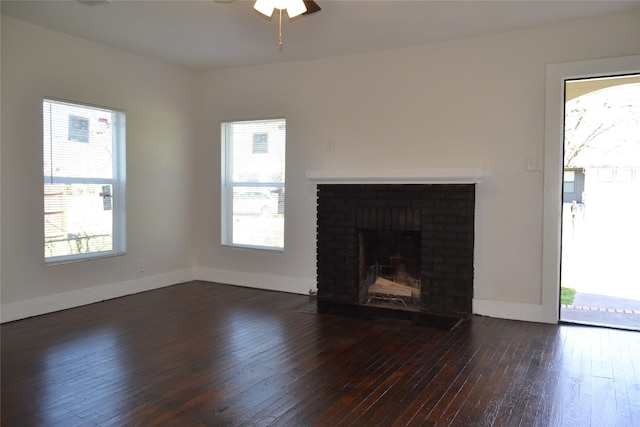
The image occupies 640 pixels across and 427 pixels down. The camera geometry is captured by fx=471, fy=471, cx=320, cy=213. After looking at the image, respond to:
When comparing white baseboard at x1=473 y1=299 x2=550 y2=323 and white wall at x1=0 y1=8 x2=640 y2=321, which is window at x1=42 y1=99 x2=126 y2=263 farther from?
white baseboard at x1=473 y1=299 x2=550 y2=323

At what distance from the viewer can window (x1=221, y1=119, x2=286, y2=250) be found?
535cm

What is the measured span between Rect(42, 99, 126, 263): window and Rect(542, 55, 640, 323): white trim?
4079 millimetres

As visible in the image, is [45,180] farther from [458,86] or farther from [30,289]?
[458,86]

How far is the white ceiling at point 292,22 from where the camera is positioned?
3.55 metres

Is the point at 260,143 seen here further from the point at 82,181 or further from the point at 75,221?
the point at 75,221

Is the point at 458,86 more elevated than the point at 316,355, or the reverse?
the point at 458,86

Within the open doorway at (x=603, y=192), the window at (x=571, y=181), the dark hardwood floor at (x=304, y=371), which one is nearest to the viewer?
the dark hardwood floor at (x=304, y=371)

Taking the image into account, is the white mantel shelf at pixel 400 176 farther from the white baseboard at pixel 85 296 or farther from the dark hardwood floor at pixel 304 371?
the white baseboard at pixel 85 296

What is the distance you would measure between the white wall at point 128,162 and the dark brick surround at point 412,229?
1857 mm

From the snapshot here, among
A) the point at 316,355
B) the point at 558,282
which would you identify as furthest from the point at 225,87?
the point at 558,282

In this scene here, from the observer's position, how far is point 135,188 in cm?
503

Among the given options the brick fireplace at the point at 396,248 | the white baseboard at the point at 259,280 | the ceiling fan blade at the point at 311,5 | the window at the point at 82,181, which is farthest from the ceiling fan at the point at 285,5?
the white baseboard at the point at 259,280

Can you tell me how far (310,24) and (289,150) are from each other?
1567 mm

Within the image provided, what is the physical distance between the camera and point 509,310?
4.19 meters
